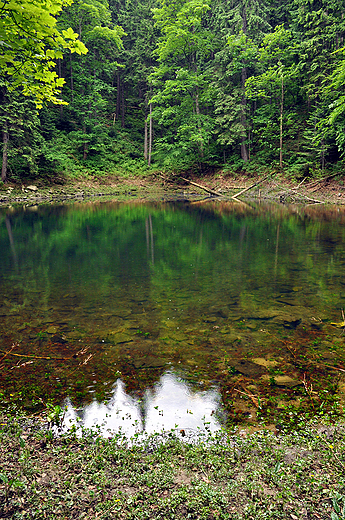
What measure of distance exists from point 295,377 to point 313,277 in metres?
4.45

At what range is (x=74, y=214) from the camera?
18.6m

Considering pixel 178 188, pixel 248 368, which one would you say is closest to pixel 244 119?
pixel 178 188

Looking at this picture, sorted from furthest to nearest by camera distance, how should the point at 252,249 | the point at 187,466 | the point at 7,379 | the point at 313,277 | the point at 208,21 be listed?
1. the point at 208,21
2. the point at 252,249
3. the point at 313,277
4. the point at 7,379
5. the point at 187,466

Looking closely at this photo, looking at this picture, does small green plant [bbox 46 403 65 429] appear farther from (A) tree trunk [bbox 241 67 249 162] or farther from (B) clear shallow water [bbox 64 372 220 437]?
(A) tree trunk [bbox 241 67 249 162]

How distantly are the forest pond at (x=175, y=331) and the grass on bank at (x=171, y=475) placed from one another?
309 millimetres

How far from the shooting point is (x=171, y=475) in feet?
7.69

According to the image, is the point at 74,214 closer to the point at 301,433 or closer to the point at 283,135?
the point at 301,433

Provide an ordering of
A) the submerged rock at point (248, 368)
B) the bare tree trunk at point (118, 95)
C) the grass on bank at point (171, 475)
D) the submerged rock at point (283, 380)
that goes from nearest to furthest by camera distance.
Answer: the grass on bank at point (171, 475)
the submerged rock at point (283, 380)
the submerged rock at point (248, 368)
the bare tree trunk at point (118, 95)

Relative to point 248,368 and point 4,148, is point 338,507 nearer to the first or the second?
point 248,368

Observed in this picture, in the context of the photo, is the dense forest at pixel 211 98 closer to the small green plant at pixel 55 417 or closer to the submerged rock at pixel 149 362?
the submerged rock at pixel 149 362

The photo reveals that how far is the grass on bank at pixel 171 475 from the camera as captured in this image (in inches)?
80.2

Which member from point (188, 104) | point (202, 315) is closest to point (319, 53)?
point (188, 104)

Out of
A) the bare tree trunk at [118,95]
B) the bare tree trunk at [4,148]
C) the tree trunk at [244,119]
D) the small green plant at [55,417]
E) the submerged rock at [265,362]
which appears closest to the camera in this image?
the small green plant at [55,417]

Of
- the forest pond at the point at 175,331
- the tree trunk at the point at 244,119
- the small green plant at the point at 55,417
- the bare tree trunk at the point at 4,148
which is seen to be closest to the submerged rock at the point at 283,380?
the forest pond at the point at 175,331
